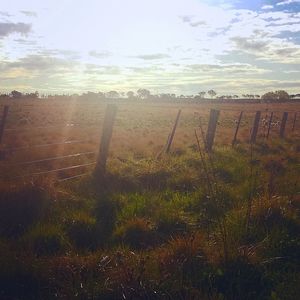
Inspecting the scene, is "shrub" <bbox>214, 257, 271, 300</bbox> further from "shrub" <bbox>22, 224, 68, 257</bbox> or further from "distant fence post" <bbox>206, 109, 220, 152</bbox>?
"distant fence post" <bbox>206, 109, 220, 152</bbox>

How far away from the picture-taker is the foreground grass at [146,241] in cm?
470

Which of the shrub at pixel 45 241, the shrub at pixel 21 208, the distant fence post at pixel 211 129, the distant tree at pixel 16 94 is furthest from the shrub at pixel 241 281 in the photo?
the distant tree at pixel 16 94

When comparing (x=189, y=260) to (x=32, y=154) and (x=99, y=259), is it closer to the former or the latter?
(x=99, y=259)

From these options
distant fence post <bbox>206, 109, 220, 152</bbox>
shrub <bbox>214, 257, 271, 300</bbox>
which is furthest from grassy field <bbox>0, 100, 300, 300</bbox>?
distant fence post <bbox>206, 109, 220, 152</bbox>

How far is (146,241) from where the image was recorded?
21.3ft

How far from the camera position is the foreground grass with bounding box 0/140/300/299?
470cm

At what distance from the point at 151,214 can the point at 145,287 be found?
314 centimetres

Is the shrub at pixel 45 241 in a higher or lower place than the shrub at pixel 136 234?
lower

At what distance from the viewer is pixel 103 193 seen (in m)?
8.97

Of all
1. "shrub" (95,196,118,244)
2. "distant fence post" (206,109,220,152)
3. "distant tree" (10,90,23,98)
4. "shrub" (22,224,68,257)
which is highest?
"distant tree" (10,90,23,98)

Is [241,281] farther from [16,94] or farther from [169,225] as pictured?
[16,94]

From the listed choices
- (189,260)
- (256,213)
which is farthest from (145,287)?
(256,213)

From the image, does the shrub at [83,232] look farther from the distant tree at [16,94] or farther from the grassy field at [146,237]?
the distant tree at [16,94]

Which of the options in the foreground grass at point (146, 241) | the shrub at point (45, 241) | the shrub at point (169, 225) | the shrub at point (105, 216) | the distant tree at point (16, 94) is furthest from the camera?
the distant tree at point (16, 94)
